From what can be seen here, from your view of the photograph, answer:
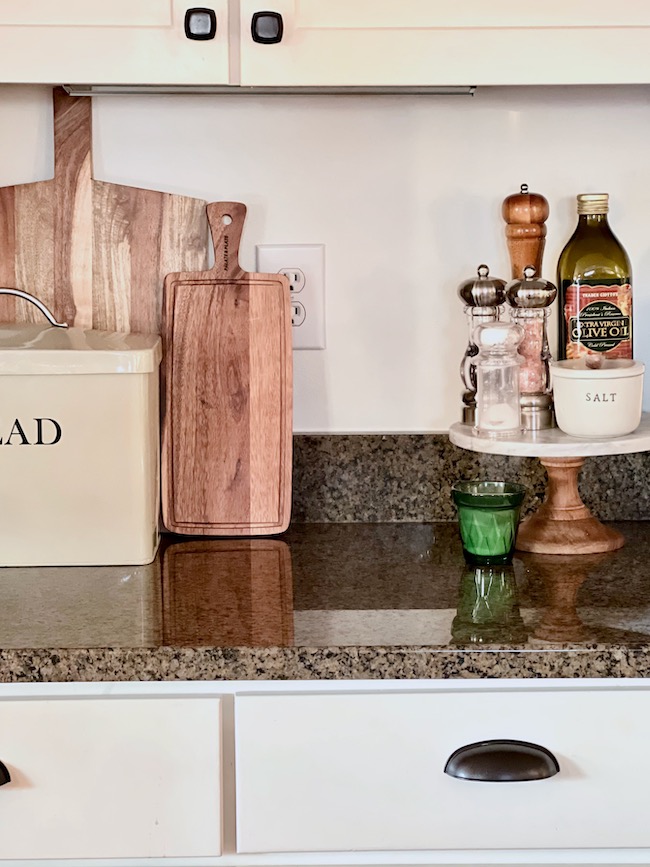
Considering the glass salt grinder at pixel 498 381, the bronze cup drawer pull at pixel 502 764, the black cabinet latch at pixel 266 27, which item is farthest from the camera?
the glass salt grinder at pixel 498 381

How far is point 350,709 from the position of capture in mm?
974

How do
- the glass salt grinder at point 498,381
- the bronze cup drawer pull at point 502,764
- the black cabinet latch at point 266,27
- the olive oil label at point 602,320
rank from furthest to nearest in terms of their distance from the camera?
the olive oil label at point 602,320
the glass salt grinder at point 498,381
the black cabinet latch at point 266,27
the bronze cup drawer pull at point 502,764

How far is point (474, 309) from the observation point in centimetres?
139

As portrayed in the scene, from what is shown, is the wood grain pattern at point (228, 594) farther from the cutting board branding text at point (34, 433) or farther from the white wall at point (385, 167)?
the white wall at point (385, 167)

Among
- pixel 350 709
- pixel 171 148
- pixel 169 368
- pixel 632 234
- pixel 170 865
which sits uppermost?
pixel 171 148

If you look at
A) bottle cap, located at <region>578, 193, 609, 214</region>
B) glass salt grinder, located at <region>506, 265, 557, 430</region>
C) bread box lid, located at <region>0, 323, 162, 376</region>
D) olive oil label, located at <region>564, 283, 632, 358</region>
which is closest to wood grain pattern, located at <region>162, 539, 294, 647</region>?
bread box lid, located at <region>0, 323, 162, 376</region>

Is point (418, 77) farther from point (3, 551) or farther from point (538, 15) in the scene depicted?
point (3, 551)

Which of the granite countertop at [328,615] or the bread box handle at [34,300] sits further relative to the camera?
the bread box handle at [34,300]

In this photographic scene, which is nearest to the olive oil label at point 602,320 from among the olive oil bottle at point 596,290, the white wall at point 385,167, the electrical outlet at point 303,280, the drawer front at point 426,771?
the olive oil bottle at point 596,290

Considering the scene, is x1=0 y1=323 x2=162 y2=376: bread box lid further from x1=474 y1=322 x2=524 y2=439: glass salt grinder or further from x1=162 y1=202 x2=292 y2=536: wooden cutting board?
x1=474 y1=322 x2=524 y2=439: glass salt grinder

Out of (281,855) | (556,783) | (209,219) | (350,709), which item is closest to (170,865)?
(281,855)

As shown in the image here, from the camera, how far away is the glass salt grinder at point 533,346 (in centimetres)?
134

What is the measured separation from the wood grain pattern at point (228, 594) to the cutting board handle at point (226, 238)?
378mm

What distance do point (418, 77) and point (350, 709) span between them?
2.36 feet
